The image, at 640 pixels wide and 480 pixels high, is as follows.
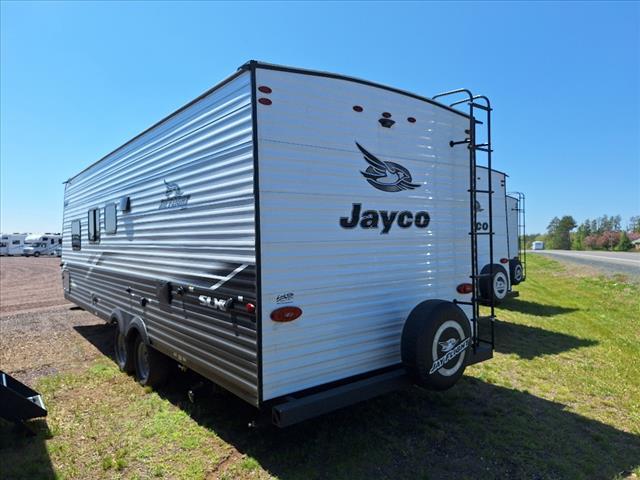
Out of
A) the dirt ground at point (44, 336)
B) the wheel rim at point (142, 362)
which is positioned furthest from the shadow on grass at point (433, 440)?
the dirt ground at point (44, 336)

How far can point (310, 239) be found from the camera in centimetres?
379

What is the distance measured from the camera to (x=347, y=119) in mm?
4086

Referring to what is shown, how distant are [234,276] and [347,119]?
1713 millimetres

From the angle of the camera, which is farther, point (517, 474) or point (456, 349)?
point (456, 349)

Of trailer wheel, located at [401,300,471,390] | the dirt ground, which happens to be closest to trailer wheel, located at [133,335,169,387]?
the dirt ground

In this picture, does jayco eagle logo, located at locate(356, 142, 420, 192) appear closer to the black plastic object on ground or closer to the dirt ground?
the black plastic object on ground

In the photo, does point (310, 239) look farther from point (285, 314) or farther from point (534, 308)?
point (534, 308)

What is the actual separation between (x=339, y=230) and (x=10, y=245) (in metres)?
56.0

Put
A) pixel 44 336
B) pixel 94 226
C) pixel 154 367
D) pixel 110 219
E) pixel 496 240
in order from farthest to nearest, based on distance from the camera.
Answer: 1. pixel 496 240
2. pixel 44 336
3. pixel 94 226
4. pixel 110 219
5. pixel 154 367

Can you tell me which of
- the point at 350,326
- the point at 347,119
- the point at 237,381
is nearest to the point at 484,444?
the point at 350,326

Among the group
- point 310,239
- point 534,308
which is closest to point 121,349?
point 310,239

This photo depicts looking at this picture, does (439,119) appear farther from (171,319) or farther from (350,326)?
(171,319)

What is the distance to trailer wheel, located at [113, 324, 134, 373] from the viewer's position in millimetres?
6270

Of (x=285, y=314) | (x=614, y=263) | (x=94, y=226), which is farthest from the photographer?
(x=614, y=263)
